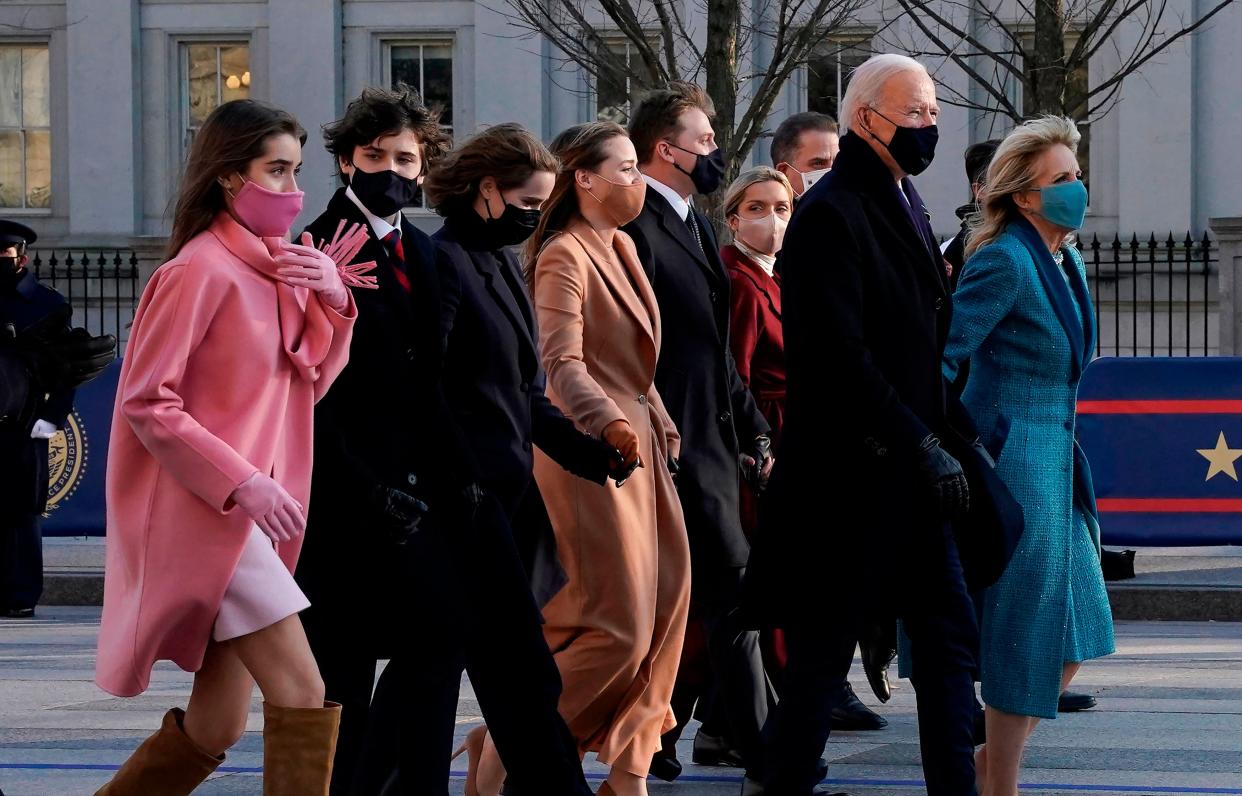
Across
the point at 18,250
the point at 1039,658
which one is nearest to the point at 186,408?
the point at 1039,658

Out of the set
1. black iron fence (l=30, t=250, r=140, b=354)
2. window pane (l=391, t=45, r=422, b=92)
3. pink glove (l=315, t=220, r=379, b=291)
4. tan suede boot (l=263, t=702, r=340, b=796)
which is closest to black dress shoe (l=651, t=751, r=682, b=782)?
pink glove (l=315, t=220, r=379, b=291)

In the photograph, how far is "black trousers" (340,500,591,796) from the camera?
4.97 metres

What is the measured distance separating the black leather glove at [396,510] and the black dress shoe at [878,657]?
3.05 metres

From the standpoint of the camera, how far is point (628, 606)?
18.4 ft

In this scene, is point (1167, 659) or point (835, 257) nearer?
point (835, 257)

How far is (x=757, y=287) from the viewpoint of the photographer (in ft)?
23.8

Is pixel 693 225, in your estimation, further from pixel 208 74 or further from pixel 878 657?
pixel 208 74

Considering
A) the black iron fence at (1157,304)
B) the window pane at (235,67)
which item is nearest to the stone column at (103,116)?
the window pane at (235,67)

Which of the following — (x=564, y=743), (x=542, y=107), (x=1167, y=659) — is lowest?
(x=1167, y=659)

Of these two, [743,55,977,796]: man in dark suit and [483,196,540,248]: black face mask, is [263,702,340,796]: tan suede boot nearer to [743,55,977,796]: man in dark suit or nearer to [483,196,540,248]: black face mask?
[743,55,977,796]: man in dark suit

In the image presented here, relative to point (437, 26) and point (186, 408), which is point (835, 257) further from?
point (437, 26)

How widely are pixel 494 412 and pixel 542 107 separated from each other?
19.9m

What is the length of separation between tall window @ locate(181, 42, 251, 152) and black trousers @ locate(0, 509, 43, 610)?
14204mm

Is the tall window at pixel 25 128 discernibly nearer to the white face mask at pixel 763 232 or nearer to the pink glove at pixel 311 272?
the white face mask at pixel 763 232
